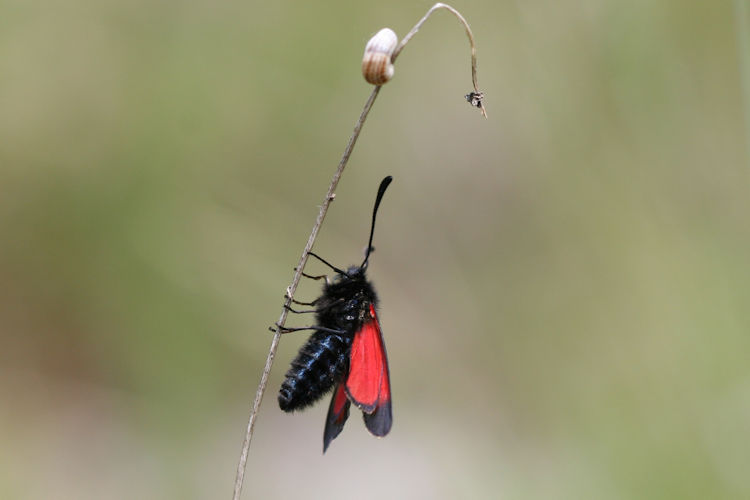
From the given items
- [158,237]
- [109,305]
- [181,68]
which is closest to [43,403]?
[109,305]

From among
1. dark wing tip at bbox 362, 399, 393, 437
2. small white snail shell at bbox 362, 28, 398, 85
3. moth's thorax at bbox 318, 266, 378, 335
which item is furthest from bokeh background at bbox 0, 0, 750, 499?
small white snail shell at bbox 362, 28, 398, 85

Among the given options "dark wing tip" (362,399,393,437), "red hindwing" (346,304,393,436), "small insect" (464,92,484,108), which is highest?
"small insect" (464,92,484,108)

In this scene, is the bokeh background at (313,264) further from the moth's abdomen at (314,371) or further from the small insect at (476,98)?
the moth's abdomen at (314,371)

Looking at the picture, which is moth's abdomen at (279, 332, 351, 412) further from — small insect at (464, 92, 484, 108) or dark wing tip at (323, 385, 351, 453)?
small insect at (464, 92, 484, 108)

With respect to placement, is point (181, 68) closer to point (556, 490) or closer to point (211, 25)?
point (211, 25)

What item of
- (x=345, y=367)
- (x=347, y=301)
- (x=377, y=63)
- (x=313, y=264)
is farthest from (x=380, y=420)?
(x=313, y=264)

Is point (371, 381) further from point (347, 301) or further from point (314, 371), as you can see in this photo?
point (347, 301)
